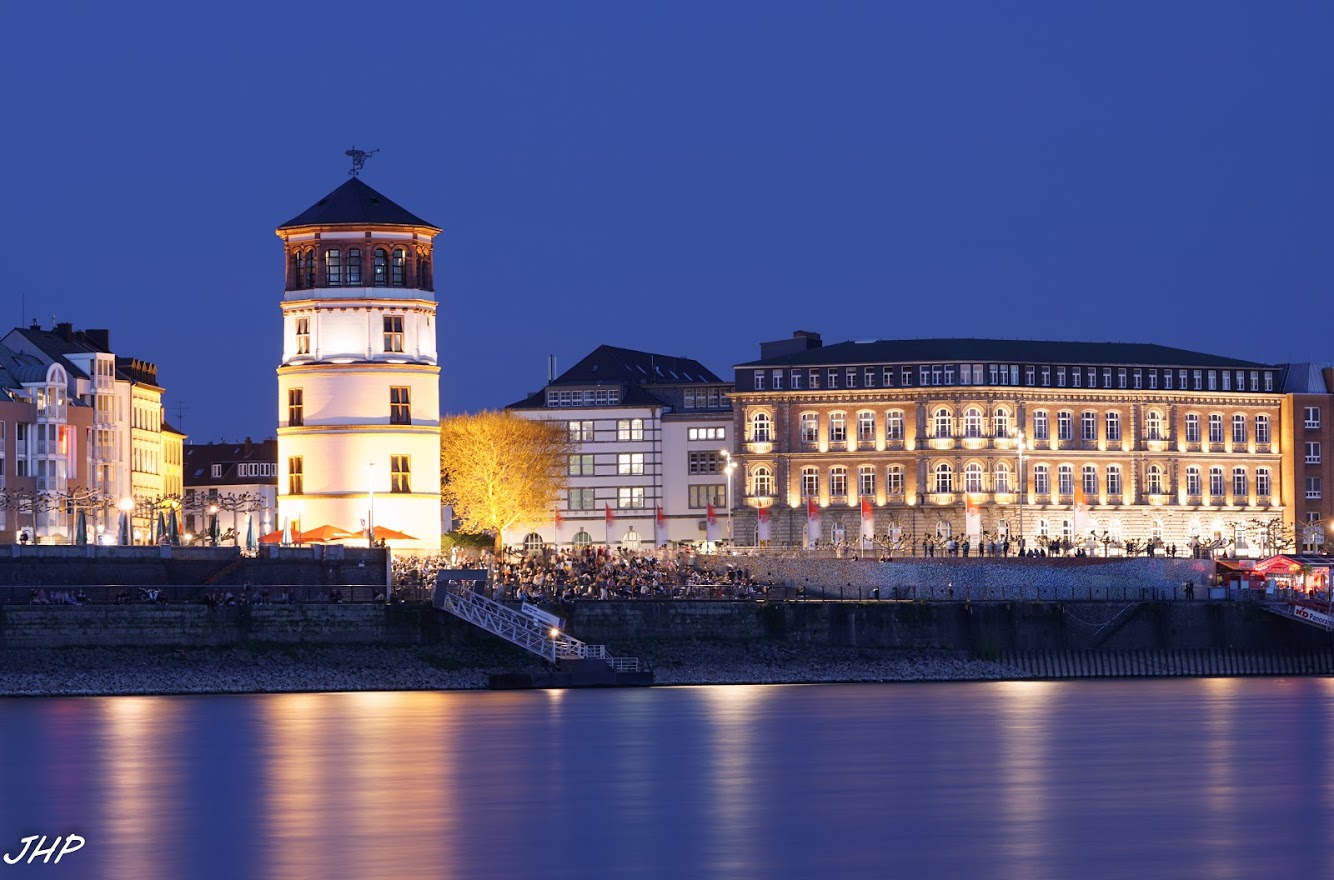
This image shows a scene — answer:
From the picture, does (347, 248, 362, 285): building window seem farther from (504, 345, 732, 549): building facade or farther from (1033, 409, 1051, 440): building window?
(1033, 409, 1051, 440): building window

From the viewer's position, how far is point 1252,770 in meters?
61.3

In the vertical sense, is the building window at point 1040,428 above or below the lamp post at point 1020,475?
above

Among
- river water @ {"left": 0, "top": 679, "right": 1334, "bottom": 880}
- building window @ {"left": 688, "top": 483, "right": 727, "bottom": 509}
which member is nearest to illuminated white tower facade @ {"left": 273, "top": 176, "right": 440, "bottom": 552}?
river water @ {"left": 0, "top": 679, "right": 1334, "bottom": 880}

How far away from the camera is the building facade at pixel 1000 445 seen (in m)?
144

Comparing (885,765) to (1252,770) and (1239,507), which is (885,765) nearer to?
(1252,770)

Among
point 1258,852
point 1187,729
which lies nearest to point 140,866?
point 1258,852

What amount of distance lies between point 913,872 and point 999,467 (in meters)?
100

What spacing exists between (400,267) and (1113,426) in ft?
160

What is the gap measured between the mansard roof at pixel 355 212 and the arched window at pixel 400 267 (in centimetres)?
104

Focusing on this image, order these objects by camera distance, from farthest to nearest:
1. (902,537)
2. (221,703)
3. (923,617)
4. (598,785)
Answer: (902,537) < (923,617) < (221,703) < (598,785)

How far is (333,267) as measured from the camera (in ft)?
356

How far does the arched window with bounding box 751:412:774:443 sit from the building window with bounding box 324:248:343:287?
1632 inches

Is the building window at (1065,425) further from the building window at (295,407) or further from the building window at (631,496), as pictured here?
the building window at (295,407)

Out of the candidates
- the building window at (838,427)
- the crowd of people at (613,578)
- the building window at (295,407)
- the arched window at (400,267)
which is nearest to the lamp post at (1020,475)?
the building window at (838,427)
